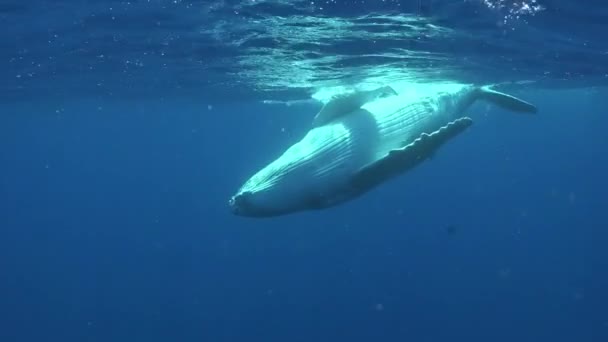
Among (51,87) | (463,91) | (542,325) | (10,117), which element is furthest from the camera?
(542,325)

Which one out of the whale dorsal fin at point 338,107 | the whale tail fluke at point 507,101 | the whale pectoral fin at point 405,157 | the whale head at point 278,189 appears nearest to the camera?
the whale pectoral fin at point 405,157

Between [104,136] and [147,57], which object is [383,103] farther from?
[104,136]

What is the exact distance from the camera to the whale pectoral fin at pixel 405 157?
410 centimetres

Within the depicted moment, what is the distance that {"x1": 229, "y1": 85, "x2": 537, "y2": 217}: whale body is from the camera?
421cm

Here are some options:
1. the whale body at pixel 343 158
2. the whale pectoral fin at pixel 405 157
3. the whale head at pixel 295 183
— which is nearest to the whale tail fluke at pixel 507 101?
the whale body at pixel 343 158

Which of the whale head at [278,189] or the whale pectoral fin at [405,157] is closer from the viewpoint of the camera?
the whale pectoral fin at [405,157]

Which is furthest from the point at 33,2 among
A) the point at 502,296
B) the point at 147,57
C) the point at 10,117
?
the point at 502,296

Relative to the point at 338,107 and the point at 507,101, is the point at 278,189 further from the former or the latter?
the point at 507,101

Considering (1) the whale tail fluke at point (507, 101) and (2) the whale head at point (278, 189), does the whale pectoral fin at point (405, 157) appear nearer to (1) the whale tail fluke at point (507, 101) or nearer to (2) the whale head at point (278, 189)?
(2) the whale head at point (278, 189)

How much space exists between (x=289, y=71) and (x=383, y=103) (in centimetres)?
1708

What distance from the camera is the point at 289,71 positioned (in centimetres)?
2219

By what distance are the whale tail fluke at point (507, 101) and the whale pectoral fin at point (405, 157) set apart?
369cm

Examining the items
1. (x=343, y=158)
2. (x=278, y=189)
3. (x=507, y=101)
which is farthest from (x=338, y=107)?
(x=507, y=101)

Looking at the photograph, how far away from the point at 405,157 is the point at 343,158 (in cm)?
57
